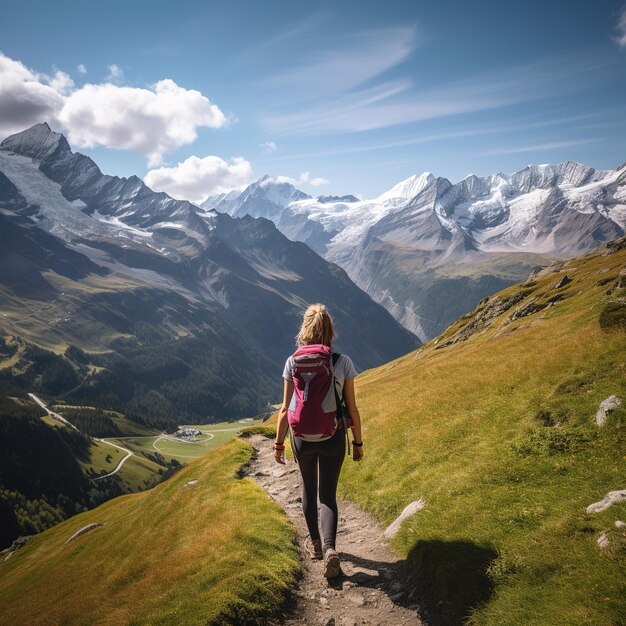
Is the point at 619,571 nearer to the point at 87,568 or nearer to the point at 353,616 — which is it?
the point at 353,616

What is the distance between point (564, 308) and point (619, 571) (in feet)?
138

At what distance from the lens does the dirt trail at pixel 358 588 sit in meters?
10.8

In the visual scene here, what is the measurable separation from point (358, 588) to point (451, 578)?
253cm

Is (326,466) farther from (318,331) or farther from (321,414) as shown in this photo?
(318,331)

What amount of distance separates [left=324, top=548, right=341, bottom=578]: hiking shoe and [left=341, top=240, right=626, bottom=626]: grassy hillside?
2.13 metres

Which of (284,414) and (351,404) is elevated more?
(284,414)

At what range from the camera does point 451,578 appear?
10.8 metres

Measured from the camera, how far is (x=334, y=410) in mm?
11500

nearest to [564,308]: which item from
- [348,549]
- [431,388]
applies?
[431,388]

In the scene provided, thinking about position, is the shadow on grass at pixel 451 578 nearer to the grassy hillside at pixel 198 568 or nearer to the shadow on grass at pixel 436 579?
the shadow on grass at pixel 436 579

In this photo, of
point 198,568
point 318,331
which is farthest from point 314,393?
point 198,568

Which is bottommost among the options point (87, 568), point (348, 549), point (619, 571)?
point (87, 568)

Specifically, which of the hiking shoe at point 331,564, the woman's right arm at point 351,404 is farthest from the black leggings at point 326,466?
the woman's right arm at point 351,404

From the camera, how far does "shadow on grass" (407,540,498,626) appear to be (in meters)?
10.1
